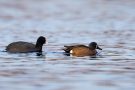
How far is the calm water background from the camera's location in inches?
689

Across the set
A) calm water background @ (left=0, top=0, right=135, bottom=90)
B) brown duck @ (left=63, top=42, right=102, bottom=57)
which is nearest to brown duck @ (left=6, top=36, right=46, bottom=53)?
calm water background @ (left=0, top=0, right=135, bottom=90)

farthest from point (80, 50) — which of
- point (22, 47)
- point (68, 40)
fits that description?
point (68, 40)

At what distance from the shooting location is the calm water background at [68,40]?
17.5m

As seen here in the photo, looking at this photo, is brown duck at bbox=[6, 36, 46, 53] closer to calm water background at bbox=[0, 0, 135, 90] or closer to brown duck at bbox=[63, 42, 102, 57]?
calm water background at bbox=[0, 0, 135, 90]

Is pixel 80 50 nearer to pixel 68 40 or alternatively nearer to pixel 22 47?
pixel 22 47

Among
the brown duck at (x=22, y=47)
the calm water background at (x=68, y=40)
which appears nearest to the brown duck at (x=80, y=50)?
the calm water background at (x=68, y=40)

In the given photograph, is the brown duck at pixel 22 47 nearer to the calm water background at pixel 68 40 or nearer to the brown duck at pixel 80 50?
the calm water background at pixel 68 40

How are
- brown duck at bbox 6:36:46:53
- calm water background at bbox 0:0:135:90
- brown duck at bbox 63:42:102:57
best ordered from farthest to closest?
brown duck at bbox 6:36:46:53
brown duck at bbox 63:42:102:57
calm water background at bbox 0:0:135:90

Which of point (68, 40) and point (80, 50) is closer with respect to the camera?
point (80, 50)


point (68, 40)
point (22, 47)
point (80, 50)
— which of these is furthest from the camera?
point (68, 40)

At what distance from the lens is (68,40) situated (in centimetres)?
2912

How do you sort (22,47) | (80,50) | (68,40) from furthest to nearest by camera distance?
(68,40) < (22,47) < (80,50)

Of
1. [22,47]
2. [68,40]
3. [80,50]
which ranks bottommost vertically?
[80,50]

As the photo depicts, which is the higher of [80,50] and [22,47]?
[22,47]
